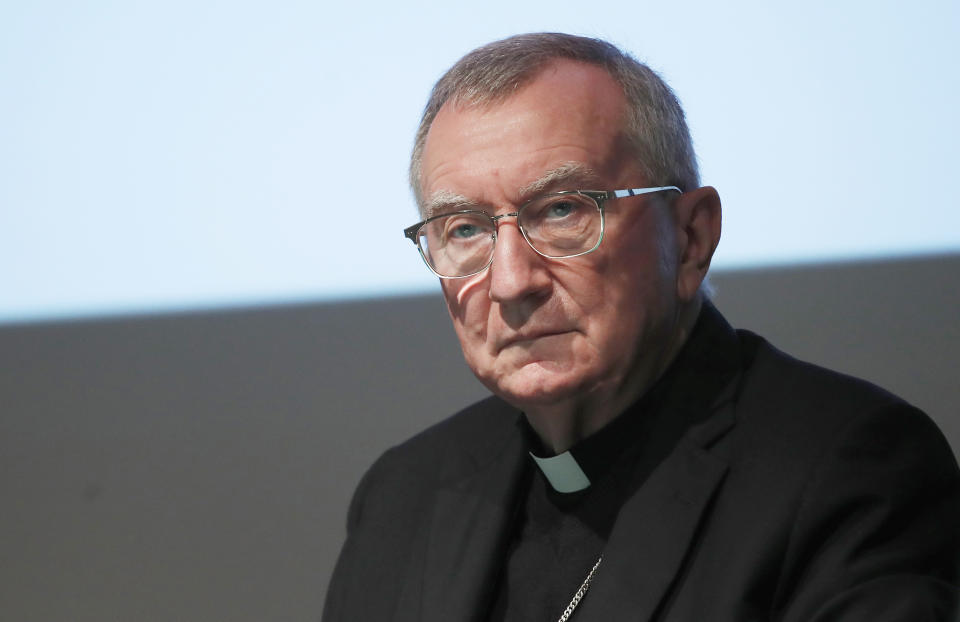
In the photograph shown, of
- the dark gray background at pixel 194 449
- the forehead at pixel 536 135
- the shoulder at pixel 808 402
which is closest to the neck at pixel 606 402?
the shoulder at pixel 808 402

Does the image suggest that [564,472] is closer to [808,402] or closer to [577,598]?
[577,598]

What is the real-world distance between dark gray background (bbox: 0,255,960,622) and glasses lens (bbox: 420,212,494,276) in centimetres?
106

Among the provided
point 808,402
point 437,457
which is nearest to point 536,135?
point 808,402

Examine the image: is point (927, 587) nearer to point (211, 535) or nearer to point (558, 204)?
point (558, 204)

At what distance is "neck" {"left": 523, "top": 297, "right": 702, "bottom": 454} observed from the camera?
184cm

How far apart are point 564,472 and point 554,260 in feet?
1.40

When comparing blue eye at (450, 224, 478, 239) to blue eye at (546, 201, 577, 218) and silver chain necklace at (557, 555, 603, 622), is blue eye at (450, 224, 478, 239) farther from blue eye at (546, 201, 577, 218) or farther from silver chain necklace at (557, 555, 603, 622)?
silver chain necklace at (557, 555, 603, 622)

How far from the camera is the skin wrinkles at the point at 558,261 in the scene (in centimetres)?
168

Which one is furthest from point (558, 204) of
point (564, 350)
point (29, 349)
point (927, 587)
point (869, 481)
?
point (29, 349)

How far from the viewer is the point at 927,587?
4.47ft

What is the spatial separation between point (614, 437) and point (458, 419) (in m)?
0.48

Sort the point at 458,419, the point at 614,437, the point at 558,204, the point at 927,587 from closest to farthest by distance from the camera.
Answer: the point at 927,587 < the point at 558,204 < the point at 614,437 < the point at 458,419

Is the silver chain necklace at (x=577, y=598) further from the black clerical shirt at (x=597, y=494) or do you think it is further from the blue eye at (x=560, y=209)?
the blue eye at (x=560, y=209)

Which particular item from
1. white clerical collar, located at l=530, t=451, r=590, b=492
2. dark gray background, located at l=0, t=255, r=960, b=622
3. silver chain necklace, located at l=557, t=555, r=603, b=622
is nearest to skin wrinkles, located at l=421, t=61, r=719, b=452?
white clerical collar, located at l=530, t=451, r=590, b=492
